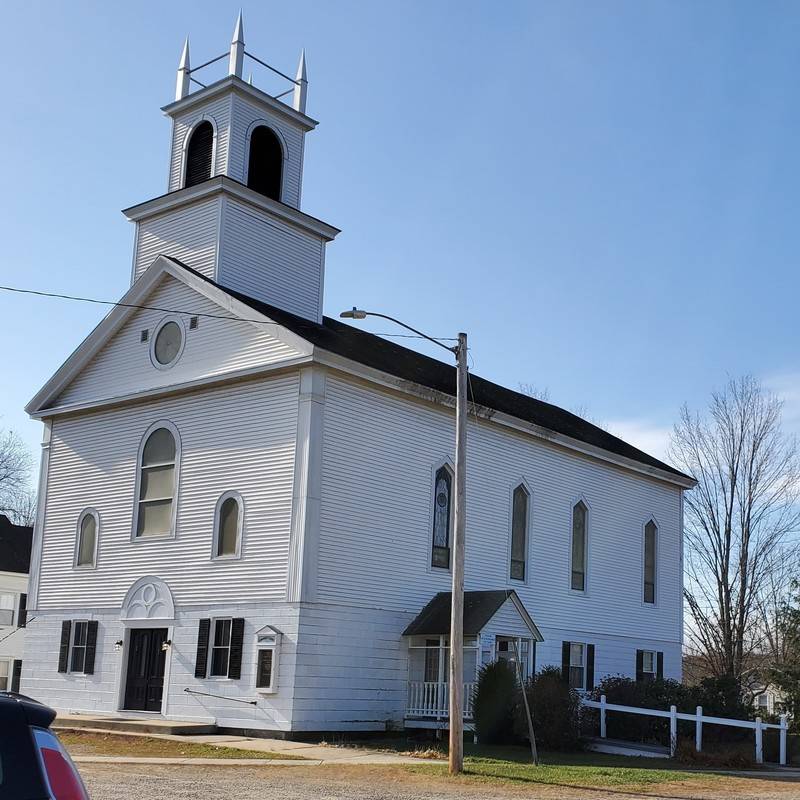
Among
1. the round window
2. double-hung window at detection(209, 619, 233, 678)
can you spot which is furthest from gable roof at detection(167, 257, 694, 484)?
double-hung window at detection(209, 619, 233, 678)

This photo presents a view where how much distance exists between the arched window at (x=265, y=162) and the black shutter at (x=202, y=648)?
12.7 metres

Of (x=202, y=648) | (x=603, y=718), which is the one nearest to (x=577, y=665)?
(x=603, y=718)

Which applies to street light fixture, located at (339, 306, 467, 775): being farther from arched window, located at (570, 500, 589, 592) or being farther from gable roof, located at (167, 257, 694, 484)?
arched window, located at (570, 500, 589, 592)

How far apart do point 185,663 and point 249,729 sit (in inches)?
111

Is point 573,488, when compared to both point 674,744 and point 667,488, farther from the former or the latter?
point 674,744

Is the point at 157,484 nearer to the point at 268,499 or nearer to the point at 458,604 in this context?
the point at 268,499

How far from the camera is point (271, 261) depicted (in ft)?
106

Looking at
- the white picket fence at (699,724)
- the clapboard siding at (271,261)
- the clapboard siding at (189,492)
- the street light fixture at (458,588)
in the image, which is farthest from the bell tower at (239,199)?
the white picket fence at (699,724)

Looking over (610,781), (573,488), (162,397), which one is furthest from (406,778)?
(573,488)

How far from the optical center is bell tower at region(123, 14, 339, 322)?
103 feet

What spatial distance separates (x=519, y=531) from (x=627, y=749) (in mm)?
7991

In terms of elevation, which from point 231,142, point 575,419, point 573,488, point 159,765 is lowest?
point 159,765

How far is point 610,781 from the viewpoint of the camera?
19.9 metres

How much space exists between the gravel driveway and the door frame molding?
28.1 feet
